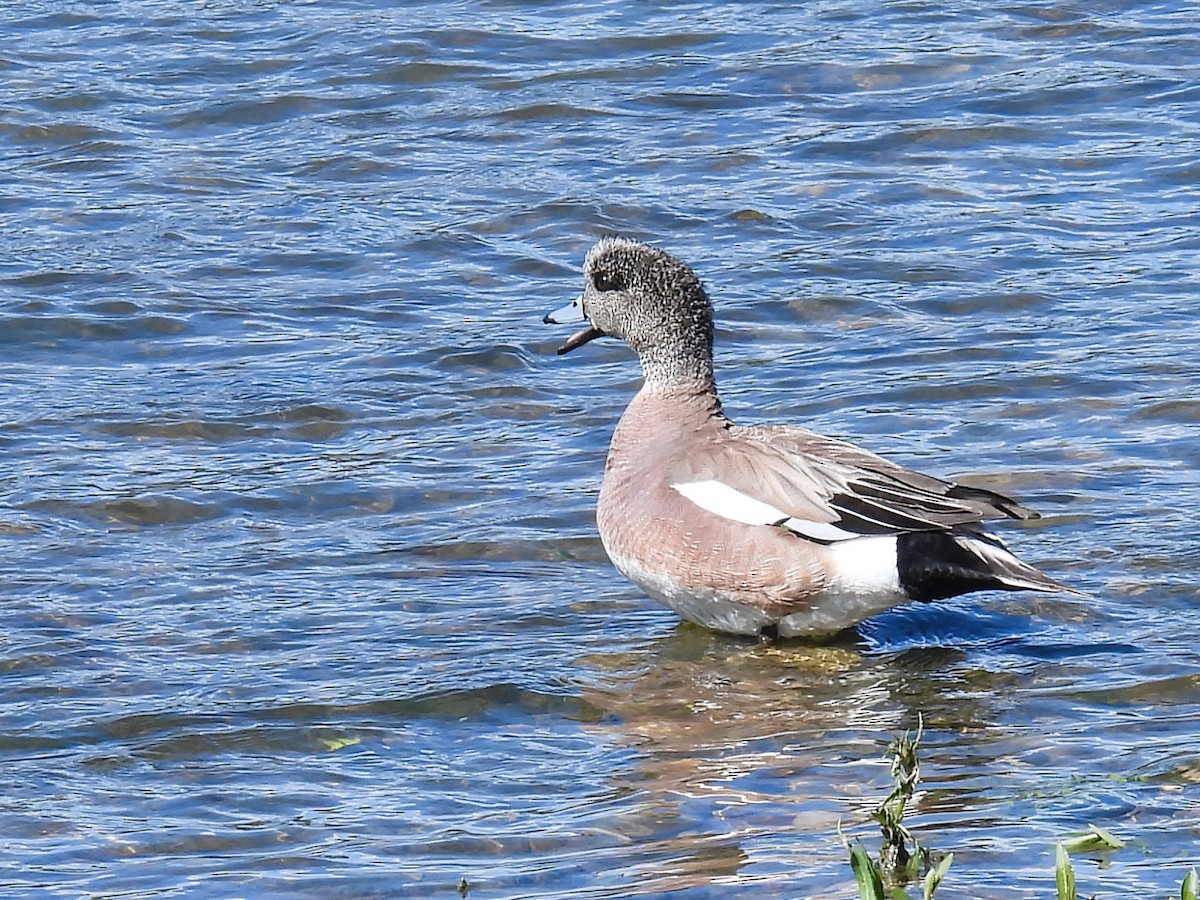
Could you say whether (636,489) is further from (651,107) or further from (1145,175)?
(651,107)

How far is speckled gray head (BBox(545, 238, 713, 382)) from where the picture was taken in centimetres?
681

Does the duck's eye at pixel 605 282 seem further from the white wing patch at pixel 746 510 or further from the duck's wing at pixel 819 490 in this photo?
the white wing patch at pixel 746 510

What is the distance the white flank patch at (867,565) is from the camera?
6.00 m

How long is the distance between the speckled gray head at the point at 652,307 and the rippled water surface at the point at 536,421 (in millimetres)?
671

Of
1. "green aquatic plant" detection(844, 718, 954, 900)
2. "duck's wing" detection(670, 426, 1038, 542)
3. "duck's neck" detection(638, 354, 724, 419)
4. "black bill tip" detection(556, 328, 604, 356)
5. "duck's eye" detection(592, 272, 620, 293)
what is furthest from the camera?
"black bill tip" detection(556, 328, 604, 356)

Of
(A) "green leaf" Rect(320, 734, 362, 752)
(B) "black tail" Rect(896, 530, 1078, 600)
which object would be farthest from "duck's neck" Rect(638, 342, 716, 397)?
(A) "green leaf" Rect(320, 734, 362, 752)

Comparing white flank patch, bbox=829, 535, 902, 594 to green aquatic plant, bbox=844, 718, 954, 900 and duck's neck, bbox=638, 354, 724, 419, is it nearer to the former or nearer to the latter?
duck's neck, bbox=638, 354, 724, 419

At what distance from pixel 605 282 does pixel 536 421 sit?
48.1 inches

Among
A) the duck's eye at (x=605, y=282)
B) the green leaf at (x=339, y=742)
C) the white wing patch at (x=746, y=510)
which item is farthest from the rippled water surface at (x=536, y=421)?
the duck's eye at (x=605, y=282)

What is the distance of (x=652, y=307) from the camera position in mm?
6906

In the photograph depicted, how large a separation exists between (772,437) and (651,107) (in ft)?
18.3

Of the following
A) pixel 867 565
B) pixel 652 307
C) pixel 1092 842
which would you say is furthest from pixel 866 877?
pixel 652 307

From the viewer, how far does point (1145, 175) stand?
1022cm

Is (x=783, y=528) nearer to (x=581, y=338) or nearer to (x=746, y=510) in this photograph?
(x=746, y=510)
